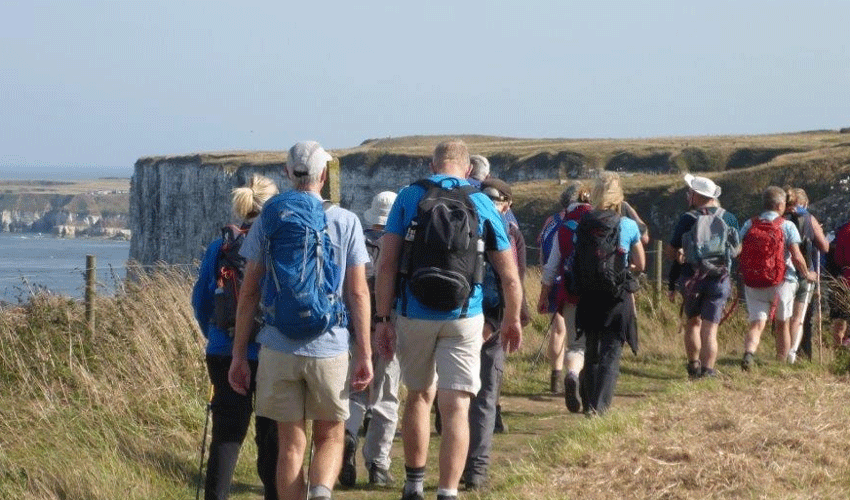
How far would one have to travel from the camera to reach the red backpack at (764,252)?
1173cm

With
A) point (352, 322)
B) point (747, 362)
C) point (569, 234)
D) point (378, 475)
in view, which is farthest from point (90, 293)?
point (747, 362)

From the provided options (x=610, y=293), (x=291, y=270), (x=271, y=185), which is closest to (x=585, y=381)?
(x=610, y=293)

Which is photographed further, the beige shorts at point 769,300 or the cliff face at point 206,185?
the cliff face at point 206,185

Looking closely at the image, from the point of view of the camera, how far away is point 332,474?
6191 millimetres

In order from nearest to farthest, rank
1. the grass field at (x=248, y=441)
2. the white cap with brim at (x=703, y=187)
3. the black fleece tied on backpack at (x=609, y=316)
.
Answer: the grass field at (x=248, y=441)
the black fleece tied on backpack at (x=609, y=316)
the white cap with brim at (x=703, y=187)

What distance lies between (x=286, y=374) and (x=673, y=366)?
812 cm

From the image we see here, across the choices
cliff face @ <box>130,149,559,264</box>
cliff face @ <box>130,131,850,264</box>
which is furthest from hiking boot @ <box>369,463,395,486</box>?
cliff face @ <box>130,149,559,264</box>

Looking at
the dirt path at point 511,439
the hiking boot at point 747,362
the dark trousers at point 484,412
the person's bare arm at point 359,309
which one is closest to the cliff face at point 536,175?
the hiking boot at point 747,362

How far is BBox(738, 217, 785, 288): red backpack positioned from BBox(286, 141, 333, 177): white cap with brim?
21.4 feet

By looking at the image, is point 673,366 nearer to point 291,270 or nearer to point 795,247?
point 795,247

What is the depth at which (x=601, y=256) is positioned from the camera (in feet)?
29.0

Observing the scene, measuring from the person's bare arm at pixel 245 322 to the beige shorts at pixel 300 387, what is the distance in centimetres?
14

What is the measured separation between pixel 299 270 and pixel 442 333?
1035mm

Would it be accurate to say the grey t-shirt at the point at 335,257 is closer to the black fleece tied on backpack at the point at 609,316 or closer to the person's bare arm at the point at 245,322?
the person's bare arm at the point at 245,322
